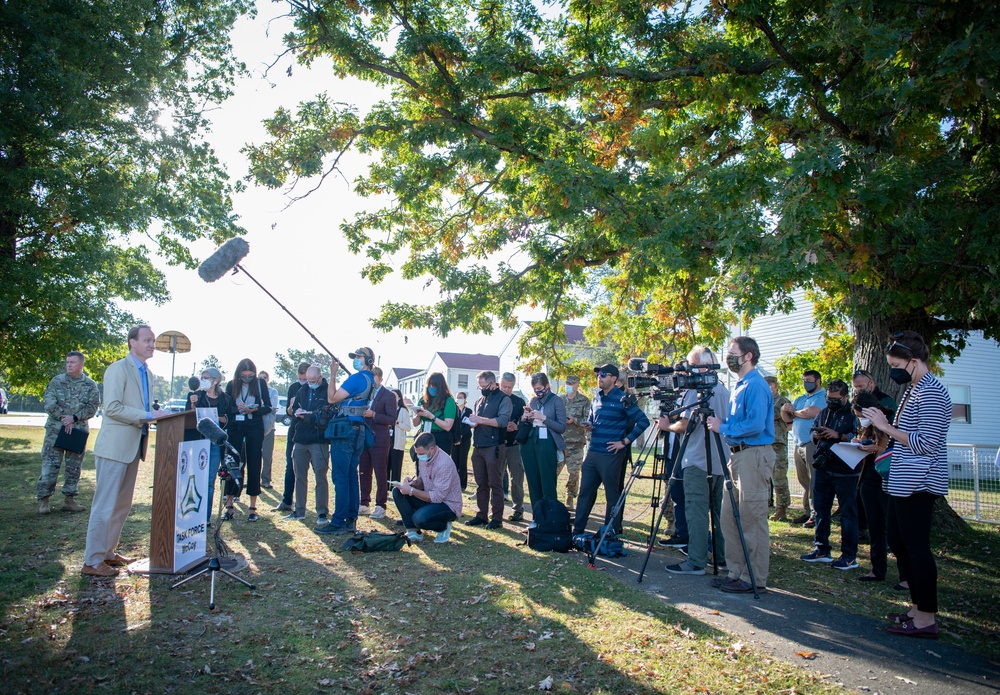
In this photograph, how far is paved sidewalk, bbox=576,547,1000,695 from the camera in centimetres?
429

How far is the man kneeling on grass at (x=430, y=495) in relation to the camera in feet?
27.5

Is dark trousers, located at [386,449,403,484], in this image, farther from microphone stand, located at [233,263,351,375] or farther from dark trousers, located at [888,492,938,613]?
dark trousers, located at [888,492,938,613]

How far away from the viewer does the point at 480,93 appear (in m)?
10.4

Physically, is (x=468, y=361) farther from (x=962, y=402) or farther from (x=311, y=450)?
(x=311, y=450)

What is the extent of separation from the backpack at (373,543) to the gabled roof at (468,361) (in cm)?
5946

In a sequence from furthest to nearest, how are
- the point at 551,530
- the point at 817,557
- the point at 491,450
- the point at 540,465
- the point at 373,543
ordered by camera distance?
the point at 491,450, the point at 540,465, the point at 551,530, the point at 817,557, the point at 373,543

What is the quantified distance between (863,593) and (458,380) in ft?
203

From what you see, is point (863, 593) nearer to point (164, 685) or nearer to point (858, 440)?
point (858, 440)

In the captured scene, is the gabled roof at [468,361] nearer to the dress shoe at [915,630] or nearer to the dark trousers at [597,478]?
the dark trousers at [597,478]

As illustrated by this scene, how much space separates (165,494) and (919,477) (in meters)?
6.29

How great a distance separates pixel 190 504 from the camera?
623cm

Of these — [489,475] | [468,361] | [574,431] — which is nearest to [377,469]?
[489,475]

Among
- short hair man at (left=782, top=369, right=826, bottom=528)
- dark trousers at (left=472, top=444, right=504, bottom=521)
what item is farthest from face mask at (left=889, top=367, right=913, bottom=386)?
dark trousers at (left=472, top=444, right=504, bottom=521)

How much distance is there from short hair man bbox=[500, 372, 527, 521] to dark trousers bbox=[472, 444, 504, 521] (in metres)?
0.30
